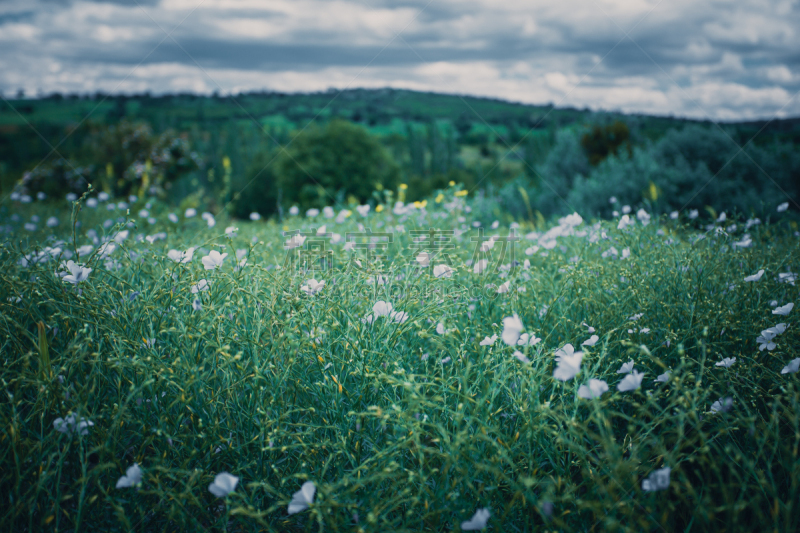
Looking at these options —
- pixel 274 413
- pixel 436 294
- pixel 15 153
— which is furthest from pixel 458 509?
pixel 15 153

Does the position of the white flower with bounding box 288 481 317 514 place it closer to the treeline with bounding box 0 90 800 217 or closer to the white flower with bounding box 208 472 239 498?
the white flower with bounding box 208 472 239 498

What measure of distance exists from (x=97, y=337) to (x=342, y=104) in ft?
102

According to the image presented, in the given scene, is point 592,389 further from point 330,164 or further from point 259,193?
point 259,193

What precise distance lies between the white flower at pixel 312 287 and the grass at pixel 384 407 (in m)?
0.06

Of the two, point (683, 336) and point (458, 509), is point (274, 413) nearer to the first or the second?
point (458, 509)

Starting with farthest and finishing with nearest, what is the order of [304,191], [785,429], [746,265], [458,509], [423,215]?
[304,191], [423,215], [746,265], [785,429], [458,509]

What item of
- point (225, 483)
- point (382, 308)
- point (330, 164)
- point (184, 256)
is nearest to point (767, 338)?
point (382, 308)

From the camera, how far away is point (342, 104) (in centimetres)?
3014

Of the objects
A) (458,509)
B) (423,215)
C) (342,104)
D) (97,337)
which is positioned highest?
(342,104)

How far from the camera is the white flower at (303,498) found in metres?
1.10

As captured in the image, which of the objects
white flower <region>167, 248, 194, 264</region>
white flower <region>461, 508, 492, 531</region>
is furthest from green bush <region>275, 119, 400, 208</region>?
white flower <region>461, 508, 492, 531</region>

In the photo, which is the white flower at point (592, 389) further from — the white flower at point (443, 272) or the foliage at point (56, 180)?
the foliage at point (56, 180)

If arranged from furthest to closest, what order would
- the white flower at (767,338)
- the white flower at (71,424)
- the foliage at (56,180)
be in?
the foliage at (56,180), the white flower at (767,338), the white flower at (71,424)

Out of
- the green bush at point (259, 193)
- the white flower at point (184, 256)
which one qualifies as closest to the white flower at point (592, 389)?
the white flower at point (184, 256)
